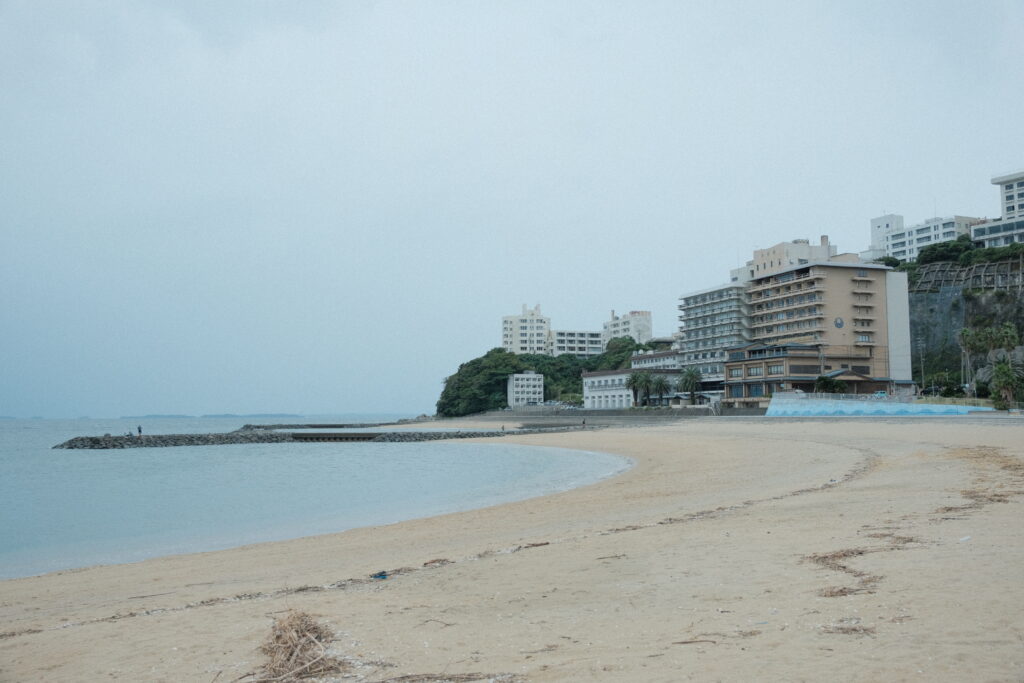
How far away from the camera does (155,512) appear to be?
26.5 meters

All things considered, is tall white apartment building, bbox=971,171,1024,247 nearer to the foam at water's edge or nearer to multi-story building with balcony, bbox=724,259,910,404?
multi-story building with balcony, bbox=724,259,910,404

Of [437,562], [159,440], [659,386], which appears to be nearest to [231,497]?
[437,562]

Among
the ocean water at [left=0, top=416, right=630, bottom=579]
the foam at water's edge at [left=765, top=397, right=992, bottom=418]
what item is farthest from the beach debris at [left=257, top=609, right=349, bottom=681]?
the foam at water's edge at [left=765, top=397, right=992, bottom=418]

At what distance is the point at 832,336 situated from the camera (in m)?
96.5

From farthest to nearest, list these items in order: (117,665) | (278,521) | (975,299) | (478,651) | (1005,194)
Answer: (1005,194) → (975,299) → (278,521) → (117,665) → (478,651)

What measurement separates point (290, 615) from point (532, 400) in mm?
147274

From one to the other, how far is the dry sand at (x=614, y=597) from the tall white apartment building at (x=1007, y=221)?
130845 millimetres

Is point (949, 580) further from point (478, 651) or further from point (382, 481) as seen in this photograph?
point (382, 481)

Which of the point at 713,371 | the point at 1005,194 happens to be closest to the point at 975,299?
the point at 713,371

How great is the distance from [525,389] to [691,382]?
55.0 m

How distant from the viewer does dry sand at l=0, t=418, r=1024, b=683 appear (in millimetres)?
6094

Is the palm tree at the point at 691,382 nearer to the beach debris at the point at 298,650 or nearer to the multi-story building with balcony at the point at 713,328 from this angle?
the multi-story building with balcony at the point at 713,328

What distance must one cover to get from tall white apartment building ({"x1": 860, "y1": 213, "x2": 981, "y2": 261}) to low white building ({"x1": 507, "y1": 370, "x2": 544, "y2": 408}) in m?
71.5

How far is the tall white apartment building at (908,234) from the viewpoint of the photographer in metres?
157
